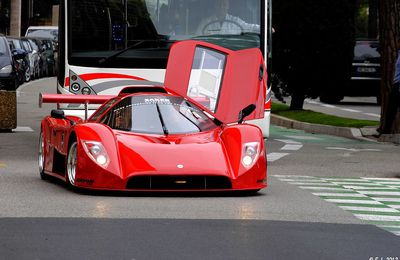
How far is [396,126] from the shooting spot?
82.8ft

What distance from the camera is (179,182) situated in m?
12.8

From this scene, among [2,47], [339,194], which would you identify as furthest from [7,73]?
[339,194]

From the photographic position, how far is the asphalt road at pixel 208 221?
8.91 meters

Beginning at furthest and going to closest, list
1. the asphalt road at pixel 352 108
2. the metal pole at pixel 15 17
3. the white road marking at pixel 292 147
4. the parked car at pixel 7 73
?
the metal pole at pixel 15 17 < the asphalt road at pixel 352 108 < the parked car at pixel 7 73 < the white road marking at pixel 292 147

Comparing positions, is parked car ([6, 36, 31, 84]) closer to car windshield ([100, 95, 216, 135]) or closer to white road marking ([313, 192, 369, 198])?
car windshield ([100, 95, 216, 135])

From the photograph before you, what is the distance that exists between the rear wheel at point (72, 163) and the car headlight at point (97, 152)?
0.94 feet

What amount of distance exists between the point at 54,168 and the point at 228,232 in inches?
188

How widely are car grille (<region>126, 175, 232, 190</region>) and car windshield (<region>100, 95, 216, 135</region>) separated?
865 millimetres

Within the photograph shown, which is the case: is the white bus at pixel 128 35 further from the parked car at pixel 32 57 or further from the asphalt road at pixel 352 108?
the parked car at pixel 32 57

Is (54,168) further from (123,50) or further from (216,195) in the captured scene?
(123,50)

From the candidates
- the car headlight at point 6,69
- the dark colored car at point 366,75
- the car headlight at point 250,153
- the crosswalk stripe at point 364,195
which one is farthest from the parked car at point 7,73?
the car headlight at point 250,153

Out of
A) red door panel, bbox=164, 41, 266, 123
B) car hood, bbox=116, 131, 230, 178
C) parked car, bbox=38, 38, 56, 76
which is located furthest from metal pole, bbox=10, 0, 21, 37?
car hood, bbox=116, 131, 230, 178

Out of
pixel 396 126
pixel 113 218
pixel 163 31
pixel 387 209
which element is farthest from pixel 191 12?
pixel 113 218

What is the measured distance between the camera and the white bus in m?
20.3
